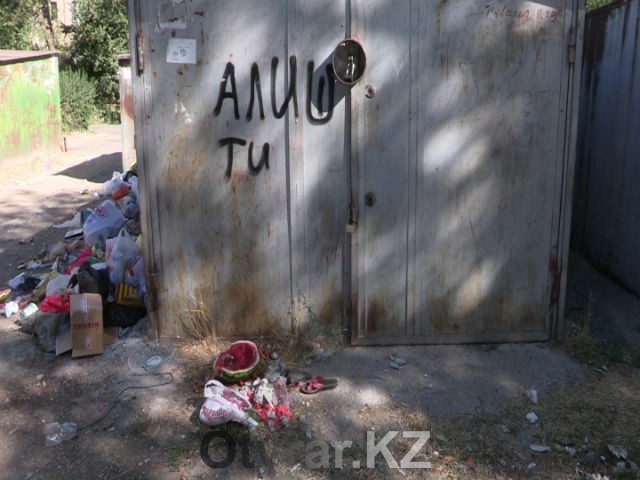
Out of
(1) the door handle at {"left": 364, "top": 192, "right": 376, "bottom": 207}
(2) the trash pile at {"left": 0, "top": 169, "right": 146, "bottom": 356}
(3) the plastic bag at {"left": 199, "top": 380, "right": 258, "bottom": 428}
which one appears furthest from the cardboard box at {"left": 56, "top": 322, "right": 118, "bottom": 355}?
(1) the door handle at {"left": 364, "top": 192, "right": 376, "bottom": 207}

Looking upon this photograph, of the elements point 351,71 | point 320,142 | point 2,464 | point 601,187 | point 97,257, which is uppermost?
point 351,71

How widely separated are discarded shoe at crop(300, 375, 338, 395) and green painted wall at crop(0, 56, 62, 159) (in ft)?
30.5

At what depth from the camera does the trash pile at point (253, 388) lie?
3660 mm

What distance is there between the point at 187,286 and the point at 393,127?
5.51 feet

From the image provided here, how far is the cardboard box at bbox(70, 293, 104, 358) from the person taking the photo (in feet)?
14.6

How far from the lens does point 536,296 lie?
4465 millimetres

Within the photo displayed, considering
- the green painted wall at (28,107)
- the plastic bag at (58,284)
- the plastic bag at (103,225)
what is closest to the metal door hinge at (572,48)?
the plastic bag at (58,284)

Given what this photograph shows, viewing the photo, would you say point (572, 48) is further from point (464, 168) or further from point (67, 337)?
point (67, 337)

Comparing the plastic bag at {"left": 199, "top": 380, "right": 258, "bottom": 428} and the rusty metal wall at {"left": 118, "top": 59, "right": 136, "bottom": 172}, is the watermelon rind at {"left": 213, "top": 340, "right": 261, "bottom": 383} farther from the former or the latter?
the rusty metal wall at {"left": 118, "top": 59, "right": 136, "bottom": 172}

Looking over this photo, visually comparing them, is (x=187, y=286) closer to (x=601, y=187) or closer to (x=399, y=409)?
(x=399, y=409)

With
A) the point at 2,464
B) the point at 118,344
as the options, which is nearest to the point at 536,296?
the point at 118,344

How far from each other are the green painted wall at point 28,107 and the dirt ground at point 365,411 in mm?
7633

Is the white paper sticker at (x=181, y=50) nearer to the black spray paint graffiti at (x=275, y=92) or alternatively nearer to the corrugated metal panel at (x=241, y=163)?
the corrugated metal panel at (x=241, y=163)

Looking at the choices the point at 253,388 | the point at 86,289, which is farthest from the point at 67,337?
the point at 253,388
